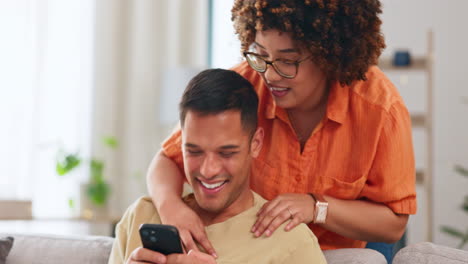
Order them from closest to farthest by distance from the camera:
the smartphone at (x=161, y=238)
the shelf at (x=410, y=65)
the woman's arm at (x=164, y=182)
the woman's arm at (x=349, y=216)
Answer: the smartphone at (x=161, y=238) < the woman's arm at (x=349, y=216) < the woman's arm at (x=164, y=182) < the shelf at (x=410, y=65)

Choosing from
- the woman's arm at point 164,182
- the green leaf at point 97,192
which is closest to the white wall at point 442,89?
the green leaf at point 97,192

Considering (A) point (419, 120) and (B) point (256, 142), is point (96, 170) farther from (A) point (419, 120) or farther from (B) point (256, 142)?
(B) point (256, 142)

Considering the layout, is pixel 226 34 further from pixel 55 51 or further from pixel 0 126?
pixel 0 126

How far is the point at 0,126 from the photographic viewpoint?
4.64 meters

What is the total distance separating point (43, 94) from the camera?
15.8 feet

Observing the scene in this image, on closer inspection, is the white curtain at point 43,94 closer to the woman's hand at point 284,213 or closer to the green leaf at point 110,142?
the green leaf at point 110,142

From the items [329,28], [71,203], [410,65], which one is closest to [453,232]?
[410,65]

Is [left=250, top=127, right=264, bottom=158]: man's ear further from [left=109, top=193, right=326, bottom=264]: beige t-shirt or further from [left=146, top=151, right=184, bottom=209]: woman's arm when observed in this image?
[left=146, top=151, right=184, bottom=209]: woman's arm

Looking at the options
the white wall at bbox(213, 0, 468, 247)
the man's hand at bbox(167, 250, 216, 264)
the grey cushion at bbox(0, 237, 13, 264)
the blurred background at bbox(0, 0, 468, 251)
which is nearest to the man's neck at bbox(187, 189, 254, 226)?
the man's hand at bbox(167, 250, 216, 264)

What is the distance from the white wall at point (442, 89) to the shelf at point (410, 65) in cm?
36

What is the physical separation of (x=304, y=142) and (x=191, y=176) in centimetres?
52

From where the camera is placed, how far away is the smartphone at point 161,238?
137cm

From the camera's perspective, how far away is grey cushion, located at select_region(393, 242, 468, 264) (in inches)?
60.7

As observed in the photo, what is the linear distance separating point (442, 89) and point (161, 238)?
12.7ft
